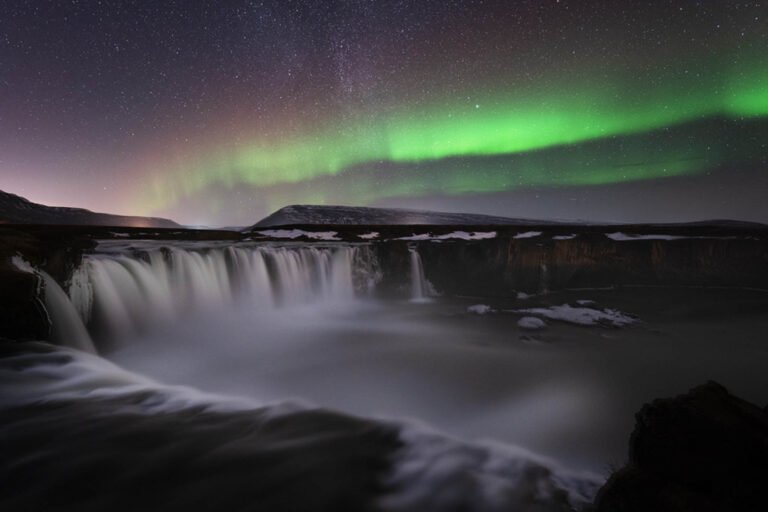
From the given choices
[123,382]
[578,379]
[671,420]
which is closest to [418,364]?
[578,379]

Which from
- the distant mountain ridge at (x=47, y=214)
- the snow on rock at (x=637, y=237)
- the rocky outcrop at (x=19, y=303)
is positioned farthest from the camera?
the distant mountain ridge at (x=47, y=214)

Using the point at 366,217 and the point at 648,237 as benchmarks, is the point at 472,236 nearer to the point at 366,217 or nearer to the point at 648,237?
the point at 648,237

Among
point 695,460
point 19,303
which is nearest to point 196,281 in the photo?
point 19,303

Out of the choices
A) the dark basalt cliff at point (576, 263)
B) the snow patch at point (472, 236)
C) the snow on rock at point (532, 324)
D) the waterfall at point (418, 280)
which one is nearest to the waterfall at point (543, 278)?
Answer: the dark basalt cliff at point (576, 263)

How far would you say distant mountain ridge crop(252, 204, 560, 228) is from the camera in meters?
98.3

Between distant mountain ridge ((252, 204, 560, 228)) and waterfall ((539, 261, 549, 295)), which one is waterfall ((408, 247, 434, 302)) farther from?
distant mountain ridge ((252, 204, 560, 228))

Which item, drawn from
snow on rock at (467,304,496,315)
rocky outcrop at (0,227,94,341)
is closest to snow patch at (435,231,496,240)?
snow on rock at (467,304,496,315)

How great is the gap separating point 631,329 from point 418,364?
7.91 m

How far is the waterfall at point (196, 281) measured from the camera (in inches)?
363

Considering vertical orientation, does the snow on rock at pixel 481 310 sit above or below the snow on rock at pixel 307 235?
below

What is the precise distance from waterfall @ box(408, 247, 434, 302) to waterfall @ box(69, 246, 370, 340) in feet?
10.1

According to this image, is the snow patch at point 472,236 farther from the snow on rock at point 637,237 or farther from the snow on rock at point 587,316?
the snow on rock at point 587,316

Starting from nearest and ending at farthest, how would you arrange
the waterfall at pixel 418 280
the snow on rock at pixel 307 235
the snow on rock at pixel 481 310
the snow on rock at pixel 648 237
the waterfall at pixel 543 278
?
1. the snow on rock at pixel 481 310
2. the waterfall at pixel 418 280
3. the waterfall at pixel 543 278
4. the snow on rock at pixel 648 237
5. the snow on rock at pixel 307 235

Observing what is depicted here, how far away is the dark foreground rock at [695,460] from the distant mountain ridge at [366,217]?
304 feet
